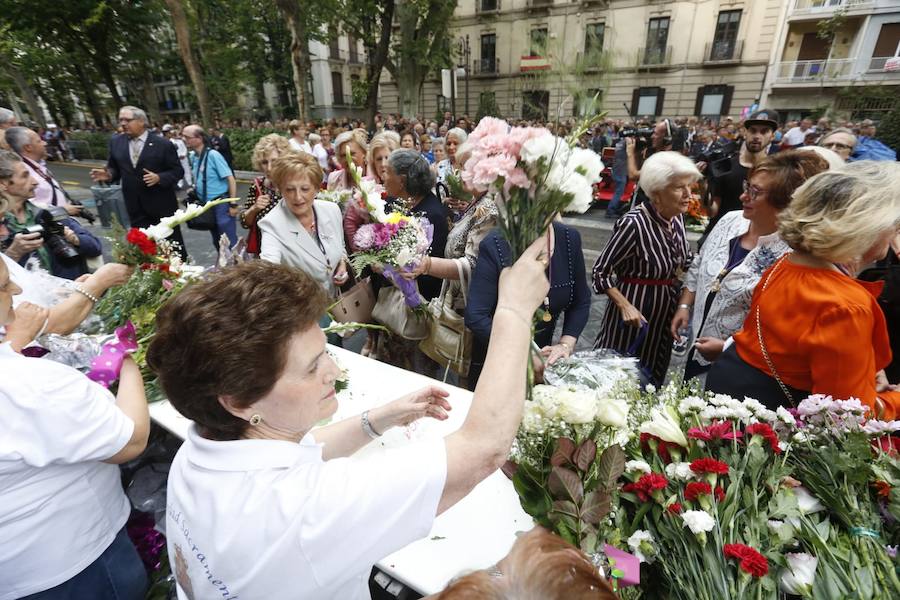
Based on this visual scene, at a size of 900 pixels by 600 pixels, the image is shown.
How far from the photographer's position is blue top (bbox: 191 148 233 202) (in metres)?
5.75

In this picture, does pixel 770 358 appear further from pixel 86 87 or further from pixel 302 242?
pixel 86 87

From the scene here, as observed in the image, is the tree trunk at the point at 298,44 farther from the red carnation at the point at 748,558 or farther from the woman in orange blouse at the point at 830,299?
the red carnation at the point at 748,558

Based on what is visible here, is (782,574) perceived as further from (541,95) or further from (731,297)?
(731,297)

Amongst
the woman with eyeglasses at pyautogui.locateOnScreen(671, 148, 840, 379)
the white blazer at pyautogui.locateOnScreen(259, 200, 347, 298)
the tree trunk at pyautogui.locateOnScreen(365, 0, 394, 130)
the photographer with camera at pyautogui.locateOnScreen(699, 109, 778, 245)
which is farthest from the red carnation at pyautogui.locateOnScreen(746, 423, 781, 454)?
the tree trunk at pyautogui.locateOnScreen(365, 0, 394, 130)

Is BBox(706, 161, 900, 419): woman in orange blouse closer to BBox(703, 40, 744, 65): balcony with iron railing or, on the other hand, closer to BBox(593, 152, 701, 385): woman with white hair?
BBox(593, 152, 701, 385): woman with white hair

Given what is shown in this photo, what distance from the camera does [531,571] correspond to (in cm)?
76

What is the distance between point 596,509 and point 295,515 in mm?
731

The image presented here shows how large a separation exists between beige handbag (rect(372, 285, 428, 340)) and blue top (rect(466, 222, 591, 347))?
85cm

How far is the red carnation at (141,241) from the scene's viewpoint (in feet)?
7.95

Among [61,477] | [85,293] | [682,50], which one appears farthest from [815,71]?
[61,477]

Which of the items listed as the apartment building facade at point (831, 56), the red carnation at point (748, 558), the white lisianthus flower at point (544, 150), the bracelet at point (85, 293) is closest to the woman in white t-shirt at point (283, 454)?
the white lisianthus flower at point (544, 150)

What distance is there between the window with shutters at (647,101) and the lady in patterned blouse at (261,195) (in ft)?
90.2

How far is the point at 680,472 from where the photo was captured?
124 centimetres

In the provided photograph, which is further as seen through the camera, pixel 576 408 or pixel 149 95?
pixel 149 95
